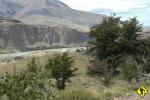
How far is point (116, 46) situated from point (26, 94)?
2674 centimetres

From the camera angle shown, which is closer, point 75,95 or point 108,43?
point 75,95

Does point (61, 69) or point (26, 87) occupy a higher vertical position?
point (26, 87)

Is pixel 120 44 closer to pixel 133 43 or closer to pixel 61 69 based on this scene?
pixel 133 43

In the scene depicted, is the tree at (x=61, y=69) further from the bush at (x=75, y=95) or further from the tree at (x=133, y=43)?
the bush at (x=75, y=95)

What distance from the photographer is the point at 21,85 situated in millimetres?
8148

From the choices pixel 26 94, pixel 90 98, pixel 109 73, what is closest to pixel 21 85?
pixel 26 94

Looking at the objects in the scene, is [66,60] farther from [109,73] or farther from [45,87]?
[45,87]

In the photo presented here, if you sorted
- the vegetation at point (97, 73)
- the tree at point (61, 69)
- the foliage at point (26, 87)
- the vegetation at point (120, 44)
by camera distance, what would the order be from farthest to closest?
the vegetation at point (120, 44), the tree at point (61, 69), the vegetation at point (97, 73), the foliage at point (26, 87)

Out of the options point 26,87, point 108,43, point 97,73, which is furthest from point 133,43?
point 26,87

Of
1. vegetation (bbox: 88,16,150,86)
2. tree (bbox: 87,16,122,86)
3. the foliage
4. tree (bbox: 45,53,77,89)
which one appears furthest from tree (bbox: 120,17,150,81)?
the foliage

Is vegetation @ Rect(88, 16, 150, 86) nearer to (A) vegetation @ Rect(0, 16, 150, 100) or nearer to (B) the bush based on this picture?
(A) vegetation @ Rect(0, 16, 150, 100)

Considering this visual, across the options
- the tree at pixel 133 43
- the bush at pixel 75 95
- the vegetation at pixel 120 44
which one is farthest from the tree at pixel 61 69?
the bush at pixel 75 95

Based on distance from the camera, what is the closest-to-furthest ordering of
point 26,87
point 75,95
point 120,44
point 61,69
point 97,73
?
point 26,87, point 75,95, point 61,69, point 97,73, point 120,44

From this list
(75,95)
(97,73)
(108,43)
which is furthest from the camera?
(108,43)
